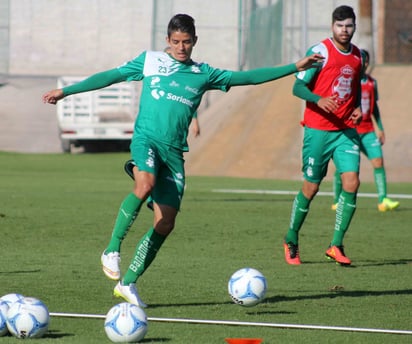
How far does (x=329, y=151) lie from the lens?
11.8 meters

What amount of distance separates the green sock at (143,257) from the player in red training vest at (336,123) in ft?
9.99

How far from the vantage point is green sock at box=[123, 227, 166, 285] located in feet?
29.1

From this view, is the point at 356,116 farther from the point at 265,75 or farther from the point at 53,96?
Answer: the point at 53,96

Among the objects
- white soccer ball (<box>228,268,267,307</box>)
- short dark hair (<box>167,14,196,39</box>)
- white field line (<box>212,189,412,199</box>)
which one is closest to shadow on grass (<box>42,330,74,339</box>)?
white soccer ball (<box>228,268,267,307</box>)

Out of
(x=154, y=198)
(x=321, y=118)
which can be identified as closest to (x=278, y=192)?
(x=321, y=118)

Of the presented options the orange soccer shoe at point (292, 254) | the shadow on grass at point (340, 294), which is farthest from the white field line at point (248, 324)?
the orange soccer shoe at point (292, 254)

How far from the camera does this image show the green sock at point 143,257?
8883mm

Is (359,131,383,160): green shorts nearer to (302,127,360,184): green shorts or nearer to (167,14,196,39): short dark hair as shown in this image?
(302,127,360,184): green shorts

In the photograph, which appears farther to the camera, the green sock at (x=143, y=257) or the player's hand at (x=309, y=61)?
the player's hand at (x=309, y=61)

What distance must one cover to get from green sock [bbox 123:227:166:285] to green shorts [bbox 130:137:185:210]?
0.28 m

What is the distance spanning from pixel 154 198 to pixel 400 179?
760 inches

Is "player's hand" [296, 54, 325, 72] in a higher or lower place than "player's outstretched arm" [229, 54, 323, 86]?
higher

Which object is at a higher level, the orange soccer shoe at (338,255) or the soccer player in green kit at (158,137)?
the soccer player in green kit at (158,137)

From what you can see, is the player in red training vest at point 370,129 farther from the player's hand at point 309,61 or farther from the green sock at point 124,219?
the green sock at point 124,219
